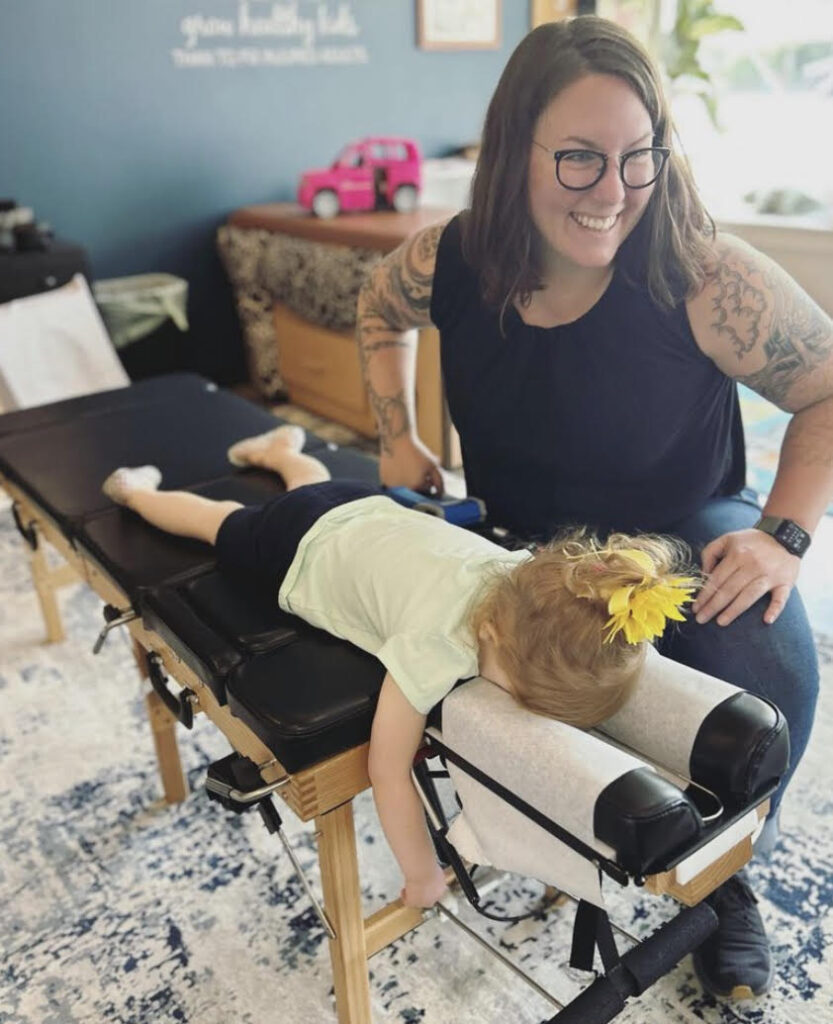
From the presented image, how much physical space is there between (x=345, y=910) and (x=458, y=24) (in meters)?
3.58

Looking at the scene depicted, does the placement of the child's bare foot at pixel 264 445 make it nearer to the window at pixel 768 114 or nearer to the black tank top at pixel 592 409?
the black tank top at pixel 592 409

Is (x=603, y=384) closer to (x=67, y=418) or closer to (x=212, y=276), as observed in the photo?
(x=67, y=418)

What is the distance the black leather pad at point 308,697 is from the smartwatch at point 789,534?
1.72ft

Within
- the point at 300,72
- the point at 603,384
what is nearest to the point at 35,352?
the point at 300,72

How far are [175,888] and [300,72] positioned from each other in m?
2.97

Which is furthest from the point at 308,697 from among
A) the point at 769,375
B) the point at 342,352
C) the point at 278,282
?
the point at 278,282

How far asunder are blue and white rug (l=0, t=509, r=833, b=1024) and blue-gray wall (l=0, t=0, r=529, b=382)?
2091mm

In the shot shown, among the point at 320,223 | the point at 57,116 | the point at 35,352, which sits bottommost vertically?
the point at 35,352

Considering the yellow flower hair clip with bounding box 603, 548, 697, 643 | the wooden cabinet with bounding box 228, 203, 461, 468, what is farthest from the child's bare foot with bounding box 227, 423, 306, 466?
the wooden cabinet with bounding box 228, 203, 461, 468

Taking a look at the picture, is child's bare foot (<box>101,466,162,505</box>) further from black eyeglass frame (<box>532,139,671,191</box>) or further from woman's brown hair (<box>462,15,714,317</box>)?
black eyeglass frame (<box>532,139,671,191</box>)

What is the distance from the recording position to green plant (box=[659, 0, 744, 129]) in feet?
11.2

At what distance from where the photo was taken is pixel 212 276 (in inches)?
137

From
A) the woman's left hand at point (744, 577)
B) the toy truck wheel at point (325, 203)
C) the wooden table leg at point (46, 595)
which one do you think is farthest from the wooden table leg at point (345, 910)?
the toy truck wheel at point (325, 203)

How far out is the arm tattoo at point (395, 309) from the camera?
55.4 inches
